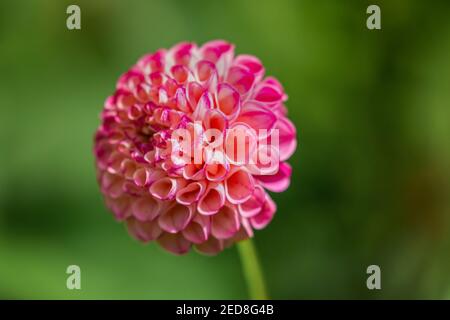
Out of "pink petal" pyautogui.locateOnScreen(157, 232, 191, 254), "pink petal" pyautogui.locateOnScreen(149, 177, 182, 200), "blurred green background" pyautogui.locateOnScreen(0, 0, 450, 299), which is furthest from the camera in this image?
"blurred green background" pyautogui.locateOnScreen(0, 0, 450, 299)

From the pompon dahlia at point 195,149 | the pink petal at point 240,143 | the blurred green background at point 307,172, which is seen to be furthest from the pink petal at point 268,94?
the blurred green background at point 307,172

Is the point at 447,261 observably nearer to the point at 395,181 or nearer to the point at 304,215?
the point at 395,181

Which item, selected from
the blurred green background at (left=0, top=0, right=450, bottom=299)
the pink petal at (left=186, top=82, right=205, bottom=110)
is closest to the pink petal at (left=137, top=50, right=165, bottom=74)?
the pink petal at (left=186, top=82, right=205, bottom=110)

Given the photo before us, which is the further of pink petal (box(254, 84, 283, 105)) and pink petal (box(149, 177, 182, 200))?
pink petal (box(254, 84, 283, 105))

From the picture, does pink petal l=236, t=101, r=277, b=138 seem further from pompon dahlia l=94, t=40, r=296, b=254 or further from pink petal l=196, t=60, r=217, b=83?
pink petal l=196, t=60, r=217, b=83

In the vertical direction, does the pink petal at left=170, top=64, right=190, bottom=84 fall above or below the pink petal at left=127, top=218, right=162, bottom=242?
above

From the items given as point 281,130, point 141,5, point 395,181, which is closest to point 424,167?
point 395,181
